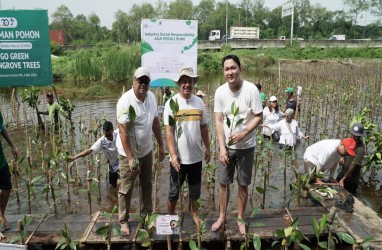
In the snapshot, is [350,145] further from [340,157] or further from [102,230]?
[102,230]

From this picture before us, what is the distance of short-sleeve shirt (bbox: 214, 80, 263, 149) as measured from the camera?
3.46m

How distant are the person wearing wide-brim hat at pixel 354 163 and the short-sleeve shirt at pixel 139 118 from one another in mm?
2978

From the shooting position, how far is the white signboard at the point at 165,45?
6.47m

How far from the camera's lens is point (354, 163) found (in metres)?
4.84

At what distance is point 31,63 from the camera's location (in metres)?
6.90

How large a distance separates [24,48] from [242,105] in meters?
5.33

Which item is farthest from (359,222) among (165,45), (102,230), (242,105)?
(165,45)

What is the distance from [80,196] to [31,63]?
3153mm

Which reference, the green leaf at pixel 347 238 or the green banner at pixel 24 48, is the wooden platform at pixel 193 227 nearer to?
the green leaf at pixel 347 238

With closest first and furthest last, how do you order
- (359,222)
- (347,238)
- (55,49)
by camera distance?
(347,238) → (359,222) → (55,49)

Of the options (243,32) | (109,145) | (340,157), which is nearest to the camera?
(340,157)

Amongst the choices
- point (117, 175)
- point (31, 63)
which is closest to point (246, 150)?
point (117, 175)

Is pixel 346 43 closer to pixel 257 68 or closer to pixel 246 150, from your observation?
pixel 257 68

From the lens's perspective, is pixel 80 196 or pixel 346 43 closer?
pixel 80 196
